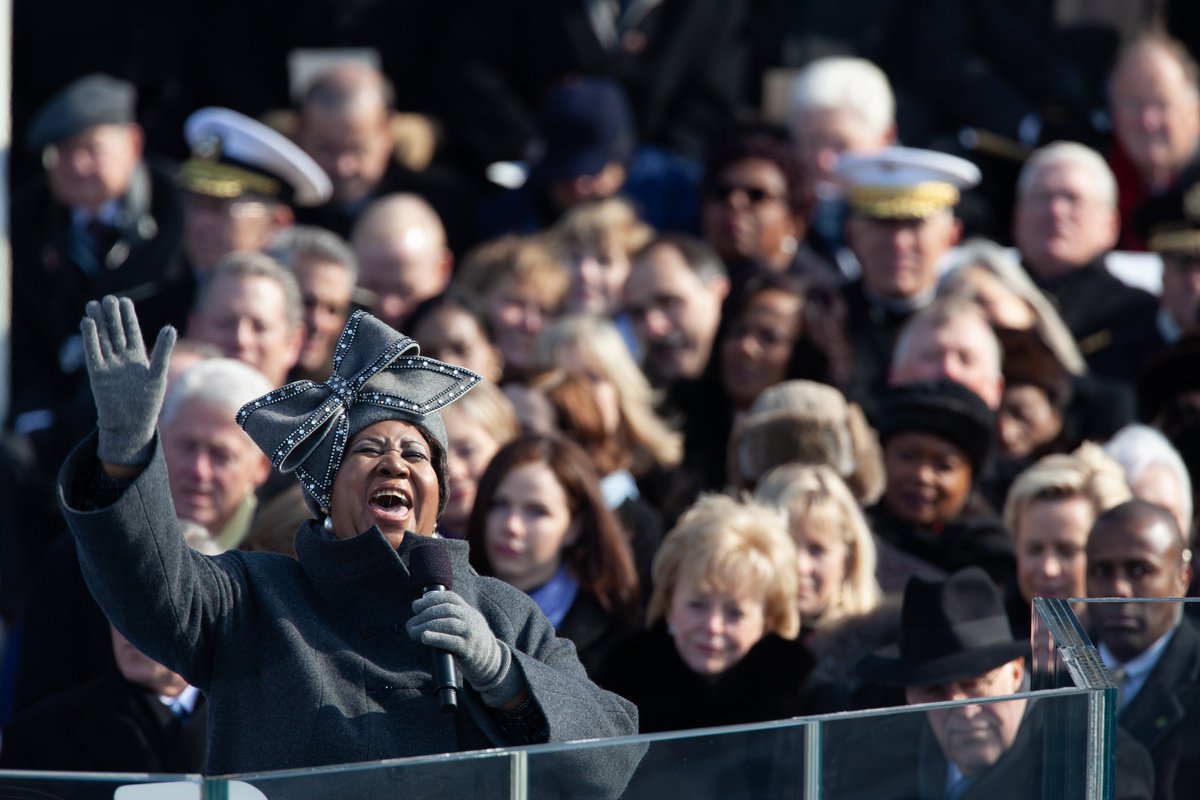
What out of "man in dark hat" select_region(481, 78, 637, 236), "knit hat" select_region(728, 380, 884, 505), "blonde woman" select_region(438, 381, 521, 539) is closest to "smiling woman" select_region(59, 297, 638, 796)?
"blonde woman" select_region(438, 381, 521, 539)

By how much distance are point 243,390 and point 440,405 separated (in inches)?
92.8

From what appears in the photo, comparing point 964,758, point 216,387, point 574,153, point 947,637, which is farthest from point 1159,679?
point 574,153

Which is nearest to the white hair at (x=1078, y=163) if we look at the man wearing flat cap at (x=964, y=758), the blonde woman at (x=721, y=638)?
the blonde woman at (x=721, y=638)

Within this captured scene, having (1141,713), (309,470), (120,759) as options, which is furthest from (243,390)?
(1141,713)

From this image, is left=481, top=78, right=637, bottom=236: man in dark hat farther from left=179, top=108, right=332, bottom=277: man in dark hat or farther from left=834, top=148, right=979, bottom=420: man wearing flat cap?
left=834, top=148, right=979, bottom=420: man wearing flat cap

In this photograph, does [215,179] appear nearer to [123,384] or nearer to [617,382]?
[617,382]

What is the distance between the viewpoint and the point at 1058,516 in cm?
546

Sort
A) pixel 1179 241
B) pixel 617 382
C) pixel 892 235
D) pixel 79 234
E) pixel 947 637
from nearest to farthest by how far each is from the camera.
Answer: pixel 947 637 → pixel 617 382 → pixel 1179 241 → pixel 892 235 → pixel 79 234

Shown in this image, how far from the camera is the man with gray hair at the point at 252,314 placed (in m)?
6.54

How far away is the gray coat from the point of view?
312 cm

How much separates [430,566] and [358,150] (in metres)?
5.97

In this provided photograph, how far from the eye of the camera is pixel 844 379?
705 centimetres

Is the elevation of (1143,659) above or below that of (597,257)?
below

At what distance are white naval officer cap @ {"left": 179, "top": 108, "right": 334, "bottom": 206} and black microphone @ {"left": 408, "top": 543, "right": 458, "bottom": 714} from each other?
4.94m
